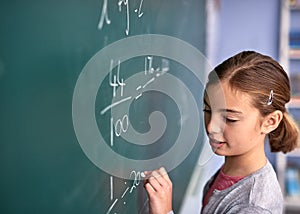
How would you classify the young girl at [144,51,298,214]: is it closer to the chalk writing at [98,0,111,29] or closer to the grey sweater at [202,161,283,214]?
the grey sweater at [202,161,283,214]

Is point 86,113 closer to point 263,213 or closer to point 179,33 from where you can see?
point 263,213

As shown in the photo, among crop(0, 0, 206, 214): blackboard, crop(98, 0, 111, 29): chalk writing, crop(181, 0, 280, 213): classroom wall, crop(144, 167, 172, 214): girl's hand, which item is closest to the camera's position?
crop(0, 0, 206, 214): blackboard

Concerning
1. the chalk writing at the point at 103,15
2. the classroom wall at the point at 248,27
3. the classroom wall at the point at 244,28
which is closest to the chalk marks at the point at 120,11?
the chalk writing at the point at 103,15

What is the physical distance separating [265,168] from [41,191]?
62 cm

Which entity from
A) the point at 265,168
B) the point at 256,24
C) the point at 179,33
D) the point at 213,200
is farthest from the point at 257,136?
the point at 256,24

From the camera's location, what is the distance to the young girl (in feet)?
3.57

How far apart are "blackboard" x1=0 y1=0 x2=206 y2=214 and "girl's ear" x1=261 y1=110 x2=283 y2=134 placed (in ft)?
0.95

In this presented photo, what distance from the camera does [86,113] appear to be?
81cm

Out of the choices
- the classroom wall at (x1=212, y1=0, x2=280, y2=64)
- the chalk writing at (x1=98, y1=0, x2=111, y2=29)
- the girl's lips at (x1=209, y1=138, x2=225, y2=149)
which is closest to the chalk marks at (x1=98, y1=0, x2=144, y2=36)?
the chalk writing at (x1=98, y1=0, x2=111, y2=29)

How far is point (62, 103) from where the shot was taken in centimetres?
72

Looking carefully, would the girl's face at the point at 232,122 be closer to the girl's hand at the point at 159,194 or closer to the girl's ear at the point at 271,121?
the girl's ear at the point at 271,121

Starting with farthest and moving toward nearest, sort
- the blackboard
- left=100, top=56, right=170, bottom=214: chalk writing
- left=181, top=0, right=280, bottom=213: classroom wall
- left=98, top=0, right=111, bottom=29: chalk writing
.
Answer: left=181, top=0, right=280, bottom=213: classroom wall < left=100, top=56, right=170, bottom=214: chalk writing < left=98, top=0, right=111, bottom=29: chalk writing < the blackboard

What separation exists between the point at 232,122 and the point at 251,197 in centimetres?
16

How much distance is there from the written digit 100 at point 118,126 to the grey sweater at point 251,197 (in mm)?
266
